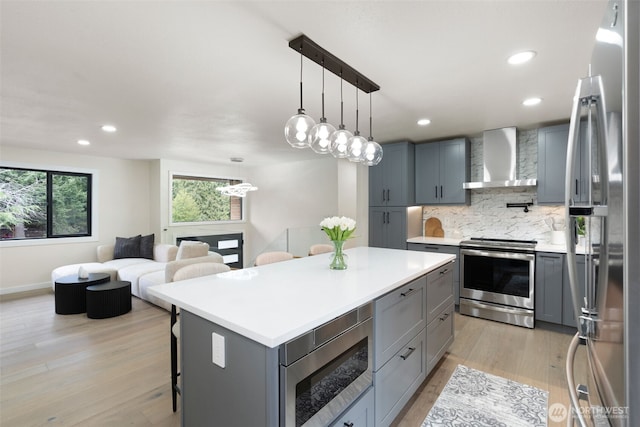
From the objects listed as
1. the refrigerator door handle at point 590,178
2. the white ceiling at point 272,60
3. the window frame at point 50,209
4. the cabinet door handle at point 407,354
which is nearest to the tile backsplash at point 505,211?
the white ceiling at point 272,60

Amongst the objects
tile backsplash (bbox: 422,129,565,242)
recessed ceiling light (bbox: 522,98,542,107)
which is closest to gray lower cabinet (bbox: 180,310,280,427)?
recessed ceiling light (bbox: 522,98,542,107)

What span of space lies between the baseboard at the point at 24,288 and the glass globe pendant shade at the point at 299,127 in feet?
19.3

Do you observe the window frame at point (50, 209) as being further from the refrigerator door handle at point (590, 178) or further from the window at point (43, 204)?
the refrigerator door handle at point (590, 178)

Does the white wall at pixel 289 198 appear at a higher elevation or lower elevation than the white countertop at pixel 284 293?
higher

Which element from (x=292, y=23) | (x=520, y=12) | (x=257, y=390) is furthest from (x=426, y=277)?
(x=292, y=23)

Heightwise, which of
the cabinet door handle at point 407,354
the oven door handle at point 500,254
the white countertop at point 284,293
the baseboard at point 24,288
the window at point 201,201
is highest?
the window at point 201,201

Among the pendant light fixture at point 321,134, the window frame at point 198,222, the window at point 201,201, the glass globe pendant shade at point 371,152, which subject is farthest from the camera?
the window at point 201,201

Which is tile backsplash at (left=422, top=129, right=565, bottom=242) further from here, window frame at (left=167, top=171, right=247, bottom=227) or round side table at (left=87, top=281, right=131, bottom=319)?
window frame at (left=167, top=171, right=247, bottom=227)

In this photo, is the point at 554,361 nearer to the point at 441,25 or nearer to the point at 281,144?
the point at 441,25

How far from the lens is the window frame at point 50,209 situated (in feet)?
16.4

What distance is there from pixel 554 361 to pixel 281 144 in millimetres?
4297

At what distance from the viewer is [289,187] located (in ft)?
22.3

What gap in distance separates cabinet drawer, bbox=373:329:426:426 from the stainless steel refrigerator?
1.00 m

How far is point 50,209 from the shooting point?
5.38m
